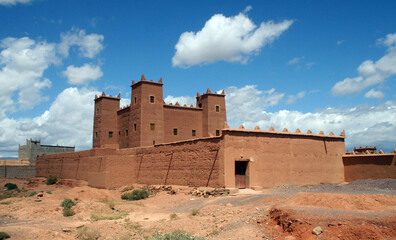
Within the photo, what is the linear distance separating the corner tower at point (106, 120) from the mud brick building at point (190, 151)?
108mm

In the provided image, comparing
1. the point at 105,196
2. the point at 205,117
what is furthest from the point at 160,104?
the point at 105,196

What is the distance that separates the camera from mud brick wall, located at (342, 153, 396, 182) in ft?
76.4

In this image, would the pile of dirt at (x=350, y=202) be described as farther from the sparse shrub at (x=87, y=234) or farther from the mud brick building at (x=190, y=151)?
the mud brick building at (x=190, y=151)

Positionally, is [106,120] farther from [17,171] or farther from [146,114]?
[17,171]

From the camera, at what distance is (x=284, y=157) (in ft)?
74.2

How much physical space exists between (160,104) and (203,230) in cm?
2072

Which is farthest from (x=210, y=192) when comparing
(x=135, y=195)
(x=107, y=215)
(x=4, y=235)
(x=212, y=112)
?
(x=212, y=112)

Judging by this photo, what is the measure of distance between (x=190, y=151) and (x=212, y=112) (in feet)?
39.8

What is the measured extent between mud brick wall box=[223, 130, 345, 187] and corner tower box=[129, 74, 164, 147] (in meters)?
12.2

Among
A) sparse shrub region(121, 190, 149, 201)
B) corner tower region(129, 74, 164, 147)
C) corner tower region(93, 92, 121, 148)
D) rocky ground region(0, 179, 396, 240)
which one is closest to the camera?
rocky ground region(0, 179, 396, 240)

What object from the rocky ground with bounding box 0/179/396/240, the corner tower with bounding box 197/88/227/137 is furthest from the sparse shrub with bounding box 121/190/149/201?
the corner tower with bounding box 197/88/227/137

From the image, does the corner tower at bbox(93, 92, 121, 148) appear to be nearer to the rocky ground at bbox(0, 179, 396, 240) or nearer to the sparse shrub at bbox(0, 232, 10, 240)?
the rocky ground at bbox(0, 179, 396, 240)

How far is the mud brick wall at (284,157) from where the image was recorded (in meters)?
20.4

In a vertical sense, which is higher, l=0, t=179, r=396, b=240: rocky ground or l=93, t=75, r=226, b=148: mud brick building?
l=93, t=75, r=226, b=148: mud brick building
